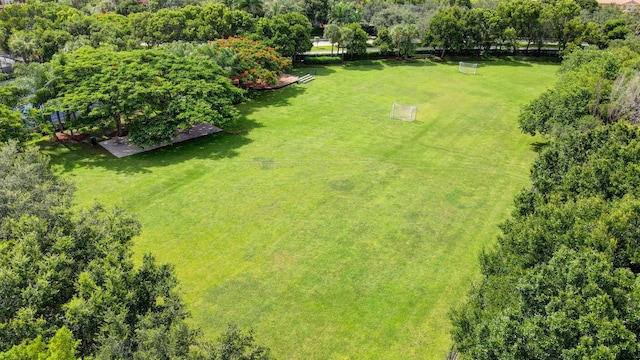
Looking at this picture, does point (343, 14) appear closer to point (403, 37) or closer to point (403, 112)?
point (403, 37)

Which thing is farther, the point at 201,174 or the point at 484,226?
the point at 201,174

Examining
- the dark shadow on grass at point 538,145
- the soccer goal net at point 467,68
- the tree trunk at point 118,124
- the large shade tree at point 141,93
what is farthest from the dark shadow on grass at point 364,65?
the tree trunk at point 118,124

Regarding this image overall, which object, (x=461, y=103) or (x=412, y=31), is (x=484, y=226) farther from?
(x=412, y=31)

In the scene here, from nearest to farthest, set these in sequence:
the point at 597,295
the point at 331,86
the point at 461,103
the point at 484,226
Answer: the point at 597,295 < the point at 484,226 < the point at 461,103 < the point at 331,86

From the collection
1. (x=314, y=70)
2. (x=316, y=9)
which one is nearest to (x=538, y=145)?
(x=314, y=70)

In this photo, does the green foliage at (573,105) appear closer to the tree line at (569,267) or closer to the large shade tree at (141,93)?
the tree line at (569,267)

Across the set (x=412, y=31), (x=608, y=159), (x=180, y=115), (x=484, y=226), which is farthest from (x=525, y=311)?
(x=412, y=31)
